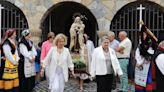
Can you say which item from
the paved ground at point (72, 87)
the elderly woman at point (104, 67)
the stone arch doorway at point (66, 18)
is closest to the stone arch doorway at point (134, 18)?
the paved ground at point (72, 87)

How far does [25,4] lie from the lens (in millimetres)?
12656

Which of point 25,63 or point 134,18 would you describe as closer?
point 25,63

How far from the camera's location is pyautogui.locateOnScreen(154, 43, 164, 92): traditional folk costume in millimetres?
5719

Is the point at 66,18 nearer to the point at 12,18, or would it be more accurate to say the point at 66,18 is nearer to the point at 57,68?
the point at 12,18

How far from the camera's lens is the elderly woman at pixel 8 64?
836 cm

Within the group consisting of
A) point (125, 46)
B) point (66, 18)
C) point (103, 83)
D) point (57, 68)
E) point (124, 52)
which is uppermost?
point (66, 18)

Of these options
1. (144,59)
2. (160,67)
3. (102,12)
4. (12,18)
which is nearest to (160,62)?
(160,67)

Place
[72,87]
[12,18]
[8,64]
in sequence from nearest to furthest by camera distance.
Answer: [8,64]
[72,87]
[12,18]

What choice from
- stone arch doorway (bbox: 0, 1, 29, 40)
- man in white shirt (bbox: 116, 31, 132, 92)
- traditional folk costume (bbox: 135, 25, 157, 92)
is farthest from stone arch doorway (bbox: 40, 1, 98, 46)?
traditional folk costume (bbox: 135, 25, 157, 92)

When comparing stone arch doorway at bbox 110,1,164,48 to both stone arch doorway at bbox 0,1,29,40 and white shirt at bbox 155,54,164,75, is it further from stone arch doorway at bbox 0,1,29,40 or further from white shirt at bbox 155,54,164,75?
white shirt at bbox 155,54,164,75

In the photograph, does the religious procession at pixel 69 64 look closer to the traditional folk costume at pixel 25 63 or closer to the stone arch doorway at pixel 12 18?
the traditional folk costume at pixel 25 63

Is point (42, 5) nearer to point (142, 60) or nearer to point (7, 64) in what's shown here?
point (7, 64)

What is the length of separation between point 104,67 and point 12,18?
6022 millimetres

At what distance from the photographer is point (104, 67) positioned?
316 inches
